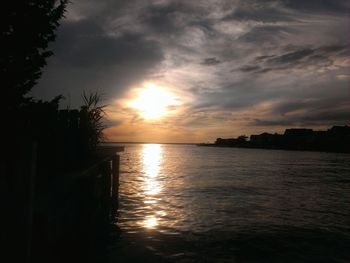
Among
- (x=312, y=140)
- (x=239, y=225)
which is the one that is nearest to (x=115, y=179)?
(x=239, y=225)

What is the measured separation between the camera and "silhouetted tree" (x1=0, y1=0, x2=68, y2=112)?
34.2ft

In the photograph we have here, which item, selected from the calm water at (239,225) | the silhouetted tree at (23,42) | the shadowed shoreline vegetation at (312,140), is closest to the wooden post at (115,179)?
the calm water at (239,225)

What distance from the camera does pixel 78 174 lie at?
6.64 m

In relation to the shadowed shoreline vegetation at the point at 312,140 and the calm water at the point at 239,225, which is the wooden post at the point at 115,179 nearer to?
the calm water at the point at 239,225

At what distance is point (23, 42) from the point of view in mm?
11172

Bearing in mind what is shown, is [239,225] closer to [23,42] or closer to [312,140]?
[23,42]

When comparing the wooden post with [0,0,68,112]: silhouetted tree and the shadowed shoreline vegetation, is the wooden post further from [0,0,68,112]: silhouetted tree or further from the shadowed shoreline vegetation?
the shadowed shoreline vegetation

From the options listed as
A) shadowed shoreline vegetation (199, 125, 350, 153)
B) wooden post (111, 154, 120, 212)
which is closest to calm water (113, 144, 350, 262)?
wooden post (111, 154, 120, 212)

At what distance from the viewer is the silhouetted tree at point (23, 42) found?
1042cm

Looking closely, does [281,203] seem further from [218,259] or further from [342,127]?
[342,127]

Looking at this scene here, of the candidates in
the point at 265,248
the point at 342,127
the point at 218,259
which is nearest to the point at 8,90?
the point at 218,259

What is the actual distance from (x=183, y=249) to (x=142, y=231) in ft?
7.57

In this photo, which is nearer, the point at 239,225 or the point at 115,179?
the point at 239,225

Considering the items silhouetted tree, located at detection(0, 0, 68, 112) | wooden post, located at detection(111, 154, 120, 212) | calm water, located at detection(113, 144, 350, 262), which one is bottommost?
calm water, located at detection(113, 144, 350, 262)
